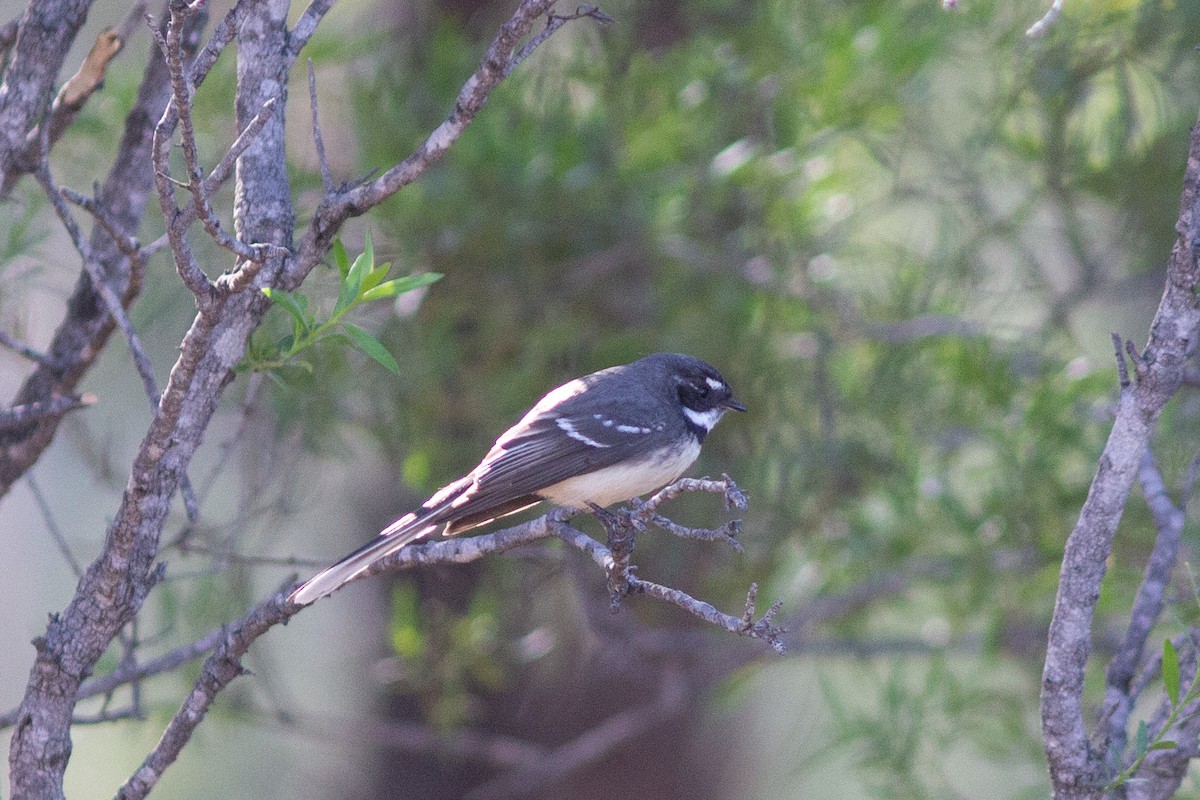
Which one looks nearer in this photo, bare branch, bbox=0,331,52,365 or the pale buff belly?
bare branch, bbox=0,331,52,365

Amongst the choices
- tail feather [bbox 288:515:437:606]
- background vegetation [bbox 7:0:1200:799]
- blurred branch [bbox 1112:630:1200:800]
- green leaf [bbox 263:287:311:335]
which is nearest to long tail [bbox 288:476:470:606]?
tail feather [bbox 288:515:437:606]

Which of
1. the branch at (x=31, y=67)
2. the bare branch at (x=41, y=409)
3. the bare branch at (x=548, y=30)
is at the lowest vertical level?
the bare branch at (x=548, y=30)

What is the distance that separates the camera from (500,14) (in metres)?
6.00

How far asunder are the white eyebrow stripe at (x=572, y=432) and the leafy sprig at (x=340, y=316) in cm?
120

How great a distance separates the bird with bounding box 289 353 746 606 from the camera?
3.11 m

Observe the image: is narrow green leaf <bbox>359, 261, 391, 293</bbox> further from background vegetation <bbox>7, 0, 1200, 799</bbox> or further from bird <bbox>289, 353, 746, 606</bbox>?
background vegetation <bbox>7, 0, 1200, 799</bbox>

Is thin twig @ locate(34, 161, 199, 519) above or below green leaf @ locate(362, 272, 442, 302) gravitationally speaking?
above

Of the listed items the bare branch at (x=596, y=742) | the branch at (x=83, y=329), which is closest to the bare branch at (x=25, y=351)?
the branch at (x=83, y=329)

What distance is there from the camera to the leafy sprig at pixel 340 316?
219cm

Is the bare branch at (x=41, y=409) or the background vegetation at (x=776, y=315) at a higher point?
the background vegetation at (x=776, y=315)

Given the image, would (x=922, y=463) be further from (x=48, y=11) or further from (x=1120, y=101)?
(x=48, y=11)

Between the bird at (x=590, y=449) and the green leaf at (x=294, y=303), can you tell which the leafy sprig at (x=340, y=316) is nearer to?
Result: the green leaf at (x=294, y=303)

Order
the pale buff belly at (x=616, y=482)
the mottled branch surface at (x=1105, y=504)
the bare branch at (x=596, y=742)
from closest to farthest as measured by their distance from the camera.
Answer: the mottled branch surface at (x=1105, y=504) → the pale buff belly at (x=616, y=482) → the bare branch at (x=596, y=742)

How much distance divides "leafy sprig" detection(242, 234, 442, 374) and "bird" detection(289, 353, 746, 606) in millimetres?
648
